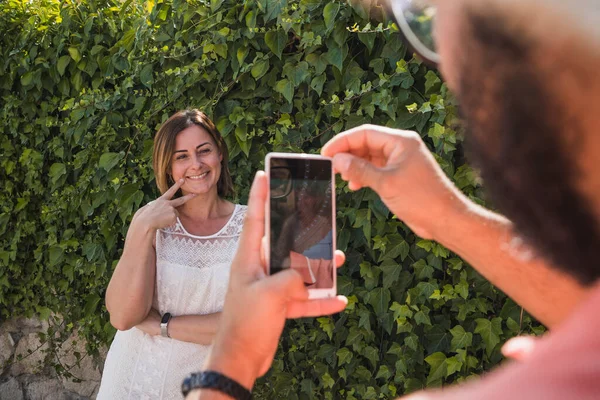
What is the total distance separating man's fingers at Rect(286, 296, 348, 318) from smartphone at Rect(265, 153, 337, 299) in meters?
0.09

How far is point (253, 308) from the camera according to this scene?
1009 mm

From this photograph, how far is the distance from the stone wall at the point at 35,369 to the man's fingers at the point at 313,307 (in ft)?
11.1

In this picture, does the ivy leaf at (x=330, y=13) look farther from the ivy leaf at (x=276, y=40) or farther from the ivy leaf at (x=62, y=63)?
the ivy leaf at (x=62, y=63)

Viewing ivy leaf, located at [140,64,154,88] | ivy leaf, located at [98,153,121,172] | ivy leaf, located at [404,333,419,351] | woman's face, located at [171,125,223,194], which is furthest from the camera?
ivy leaf, located at [98,153,121,172]

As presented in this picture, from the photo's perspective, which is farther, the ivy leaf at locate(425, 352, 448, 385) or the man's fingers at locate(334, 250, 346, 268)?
the ivy leaf at locate(425, 352, 448, 385)

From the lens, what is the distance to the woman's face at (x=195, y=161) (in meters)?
3.17

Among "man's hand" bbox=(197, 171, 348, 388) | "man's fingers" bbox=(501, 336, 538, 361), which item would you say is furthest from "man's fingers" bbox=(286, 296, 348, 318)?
"man's fingers" bbox=(501, 336, 538, 361)

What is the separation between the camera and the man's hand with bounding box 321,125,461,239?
124cm

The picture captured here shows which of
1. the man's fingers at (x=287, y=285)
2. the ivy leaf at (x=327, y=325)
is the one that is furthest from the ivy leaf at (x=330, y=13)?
the man's fingers at (x=287, y=285)

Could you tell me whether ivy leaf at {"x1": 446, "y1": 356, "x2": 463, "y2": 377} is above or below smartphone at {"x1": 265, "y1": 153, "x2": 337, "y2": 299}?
below

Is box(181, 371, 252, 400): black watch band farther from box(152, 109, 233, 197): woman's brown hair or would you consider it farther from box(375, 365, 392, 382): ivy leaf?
box(152, 109, 233, 197): woman's brown hair

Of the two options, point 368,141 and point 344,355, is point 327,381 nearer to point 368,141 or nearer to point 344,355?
point 344,355

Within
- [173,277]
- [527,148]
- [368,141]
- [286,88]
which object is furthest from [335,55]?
[527,148]

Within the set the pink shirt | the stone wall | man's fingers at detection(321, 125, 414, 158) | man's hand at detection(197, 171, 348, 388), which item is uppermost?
the pink shirt
